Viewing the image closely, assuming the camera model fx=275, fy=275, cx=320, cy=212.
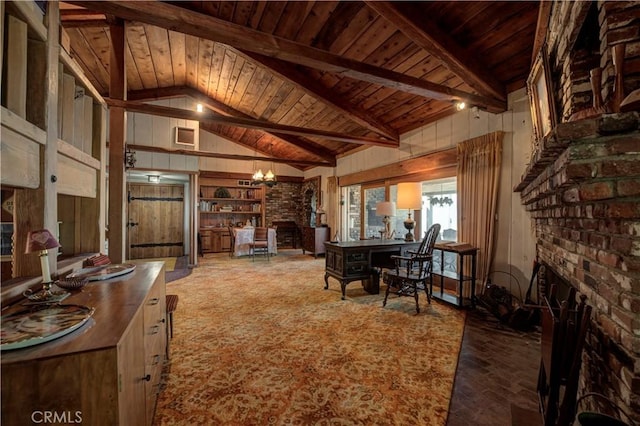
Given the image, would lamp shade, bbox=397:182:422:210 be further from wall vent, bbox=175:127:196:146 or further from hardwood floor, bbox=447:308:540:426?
wall vent, bbox=175:127:196:146

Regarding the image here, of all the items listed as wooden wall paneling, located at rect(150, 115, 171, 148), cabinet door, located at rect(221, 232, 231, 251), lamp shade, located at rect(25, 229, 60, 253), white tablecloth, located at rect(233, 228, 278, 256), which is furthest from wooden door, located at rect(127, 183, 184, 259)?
lamp shade, located at rect(25, 229, 60, 253)

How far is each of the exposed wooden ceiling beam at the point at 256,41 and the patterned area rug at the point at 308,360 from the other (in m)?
2.69

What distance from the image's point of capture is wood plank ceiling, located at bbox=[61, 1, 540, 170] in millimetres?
2604

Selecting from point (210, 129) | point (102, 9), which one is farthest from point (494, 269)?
point (210, 129)

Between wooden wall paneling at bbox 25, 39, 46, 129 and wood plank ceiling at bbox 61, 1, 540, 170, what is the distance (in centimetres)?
89

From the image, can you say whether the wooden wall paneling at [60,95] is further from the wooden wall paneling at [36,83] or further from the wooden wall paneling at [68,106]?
the wooden wall paneling at [36,83]

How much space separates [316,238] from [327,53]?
542cm

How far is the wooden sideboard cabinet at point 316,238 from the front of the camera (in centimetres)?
767

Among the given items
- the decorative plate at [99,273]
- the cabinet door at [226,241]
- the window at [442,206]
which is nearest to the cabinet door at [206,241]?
the cabinet door at [226,241]

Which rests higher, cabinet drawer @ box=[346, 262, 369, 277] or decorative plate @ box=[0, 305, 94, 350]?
decorative plate @ box=[0, 305, 94, 350]

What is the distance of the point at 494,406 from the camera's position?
5.86 ft

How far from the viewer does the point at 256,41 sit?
2.52 meters

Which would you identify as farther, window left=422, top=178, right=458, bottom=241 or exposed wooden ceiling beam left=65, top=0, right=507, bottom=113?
window left=422, top=178, right=458, bottom=241

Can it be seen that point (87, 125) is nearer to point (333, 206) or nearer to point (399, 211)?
point (399, 211)
